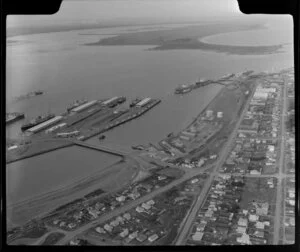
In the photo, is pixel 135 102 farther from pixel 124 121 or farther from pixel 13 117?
pixel 13 117

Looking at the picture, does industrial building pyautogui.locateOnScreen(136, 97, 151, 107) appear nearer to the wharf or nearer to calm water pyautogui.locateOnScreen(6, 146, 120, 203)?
the wharf

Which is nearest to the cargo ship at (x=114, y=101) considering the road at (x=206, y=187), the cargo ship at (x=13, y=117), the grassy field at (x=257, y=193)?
the cargo ship at (x=13, y=117)

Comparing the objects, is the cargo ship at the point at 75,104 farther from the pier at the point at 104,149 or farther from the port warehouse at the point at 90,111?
the pier at the point at 104,149

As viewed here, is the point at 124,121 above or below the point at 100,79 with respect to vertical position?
below

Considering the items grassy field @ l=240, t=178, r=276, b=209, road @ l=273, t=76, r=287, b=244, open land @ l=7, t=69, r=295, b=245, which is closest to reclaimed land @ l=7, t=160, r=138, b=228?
open land @ l=7, t=69, r=295, b=245

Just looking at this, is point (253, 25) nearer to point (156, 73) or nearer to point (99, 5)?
point (156, 73)

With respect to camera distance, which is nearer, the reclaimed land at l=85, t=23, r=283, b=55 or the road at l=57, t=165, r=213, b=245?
the road at l=57, t=165, r=213, b=245

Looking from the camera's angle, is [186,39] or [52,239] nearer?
[52,239]

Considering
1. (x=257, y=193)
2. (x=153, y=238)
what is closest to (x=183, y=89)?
(x=257, y=193)
